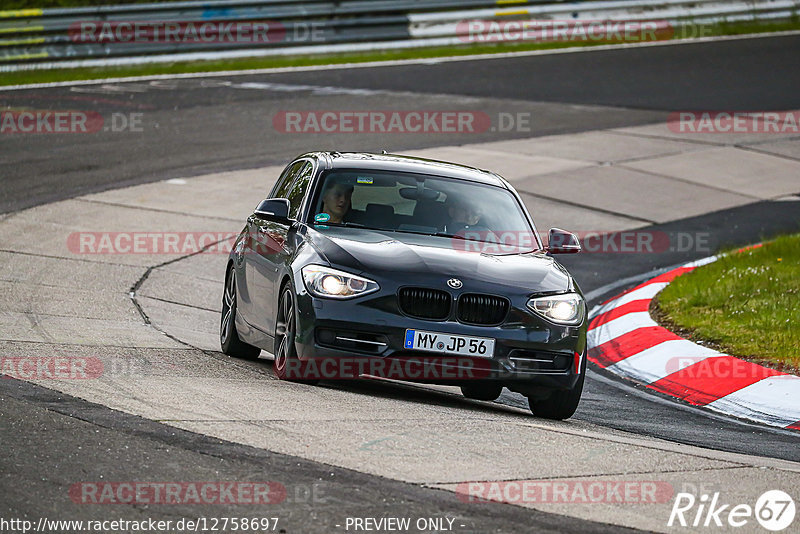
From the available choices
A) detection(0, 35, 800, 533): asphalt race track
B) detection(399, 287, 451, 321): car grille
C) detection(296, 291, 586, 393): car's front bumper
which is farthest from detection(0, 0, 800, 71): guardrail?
detection(399, 287, 451, 321): car grille

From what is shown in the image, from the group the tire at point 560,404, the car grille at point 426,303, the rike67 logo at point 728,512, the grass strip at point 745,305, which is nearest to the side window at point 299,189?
the car grille at point 426,303

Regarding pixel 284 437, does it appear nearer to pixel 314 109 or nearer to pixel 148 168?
pixel 148 168

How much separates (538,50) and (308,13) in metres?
5.37

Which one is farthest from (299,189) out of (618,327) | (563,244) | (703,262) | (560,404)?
(703,262)

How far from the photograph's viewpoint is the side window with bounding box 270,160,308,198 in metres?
9.81

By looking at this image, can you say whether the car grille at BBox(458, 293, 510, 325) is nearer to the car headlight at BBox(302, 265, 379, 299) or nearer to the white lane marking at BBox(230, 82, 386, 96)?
the car headlight at BBox(302, 265, 379, 299)

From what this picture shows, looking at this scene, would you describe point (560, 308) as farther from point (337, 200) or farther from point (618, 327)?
point (618, 327)

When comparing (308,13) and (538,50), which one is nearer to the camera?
(308,13)

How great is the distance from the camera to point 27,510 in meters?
4.95

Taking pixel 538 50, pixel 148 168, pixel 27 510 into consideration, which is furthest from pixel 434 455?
pixel 538 50

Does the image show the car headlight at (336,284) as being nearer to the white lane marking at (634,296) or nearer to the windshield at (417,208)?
the windshield at (417,208)

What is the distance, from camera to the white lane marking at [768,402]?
8.59 metres

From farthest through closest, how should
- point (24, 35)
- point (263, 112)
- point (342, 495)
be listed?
point (24, 35), point (263, 112), point (342, 495)

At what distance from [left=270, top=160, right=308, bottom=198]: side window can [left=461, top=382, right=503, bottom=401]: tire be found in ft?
6.71
